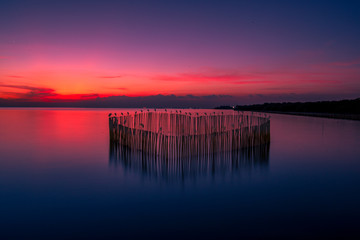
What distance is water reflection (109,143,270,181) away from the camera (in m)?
5.88

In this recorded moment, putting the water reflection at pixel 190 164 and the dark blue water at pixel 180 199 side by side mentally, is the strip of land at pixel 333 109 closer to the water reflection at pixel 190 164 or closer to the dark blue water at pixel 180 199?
the water reflection at pixel 190 164

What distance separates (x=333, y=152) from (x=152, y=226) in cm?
886

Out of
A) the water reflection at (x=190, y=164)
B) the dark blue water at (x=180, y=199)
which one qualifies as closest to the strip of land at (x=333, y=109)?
the water reflection at (x=190, y=164)

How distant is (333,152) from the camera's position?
9.65 m

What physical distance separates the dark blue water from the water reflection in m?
0.05

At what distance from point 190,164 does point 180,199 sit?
1949 mm

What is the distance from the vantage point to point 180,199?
15.0 feet

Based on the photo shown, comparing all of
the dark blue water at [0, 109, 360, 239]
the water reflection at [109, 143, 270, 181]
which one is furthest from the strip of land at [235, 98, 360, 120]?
the dark blue water at [0, 109, 360, 239]

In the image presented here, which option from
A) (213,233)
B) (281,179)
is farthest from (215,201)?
(281,179)

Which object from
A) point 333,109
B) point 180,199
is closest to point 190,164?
point 180,199

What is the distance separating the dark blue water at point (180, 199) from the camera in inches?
135

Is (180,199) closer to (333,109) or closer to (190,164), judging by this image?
(190,164)

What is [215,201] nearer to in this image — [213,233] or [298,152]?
[213,233]

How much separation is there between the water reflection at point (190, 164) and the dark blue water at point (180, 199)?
52mm
